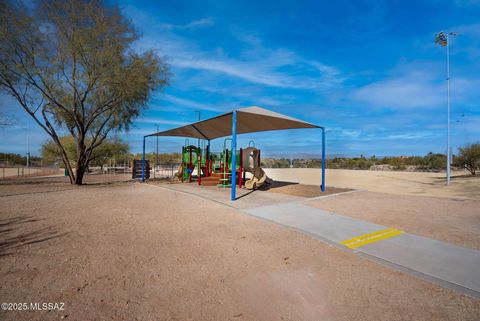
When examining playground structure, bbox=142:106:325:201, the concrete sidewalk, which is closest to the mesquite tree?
playground structure, bbox=142:106:325:201

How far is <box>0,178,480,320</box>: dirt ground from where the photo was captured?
2.50 meters

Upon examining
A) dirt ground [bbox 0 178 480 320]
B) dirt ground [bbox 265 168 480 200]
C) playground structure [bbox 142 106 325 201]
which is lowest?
dirt ground [bbox 0 178 480 320]

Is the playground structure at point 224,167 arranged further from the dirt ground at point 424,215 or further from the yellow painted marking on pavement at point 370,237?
the yellow painted marking on pavement at point 370,237

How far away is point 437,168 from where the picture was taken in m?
36.1

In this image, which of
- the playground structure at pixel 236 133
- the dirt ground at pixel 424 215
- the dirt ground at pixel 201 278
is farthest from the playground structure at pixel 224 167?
the dirt ground at pixel 201 278

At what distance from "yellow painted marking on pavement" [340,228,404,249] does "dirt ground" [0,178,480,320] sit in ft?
1.32

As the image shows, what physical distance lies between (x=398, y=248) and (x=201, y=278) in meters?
3.48

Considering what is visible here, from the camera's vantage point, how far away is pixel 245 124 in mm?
13602

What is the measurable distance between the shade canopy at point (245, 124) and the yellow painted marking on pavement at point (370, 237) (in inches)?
231

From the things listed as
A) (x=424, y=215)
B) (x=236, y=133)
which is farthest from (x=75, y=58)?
(x=424, y=215)

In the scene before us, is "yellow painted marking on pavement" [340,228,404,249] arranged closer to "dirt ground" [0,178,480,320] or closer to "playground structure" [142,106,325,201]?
"dirt ground" [0,178,480,320]

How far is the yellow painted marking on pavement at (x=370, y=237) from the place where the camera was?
14.8ft

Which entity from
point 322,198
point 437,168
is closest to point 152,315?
point 322,198

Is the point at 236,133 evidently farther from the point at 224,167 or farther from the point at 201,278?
the point at 201,278
